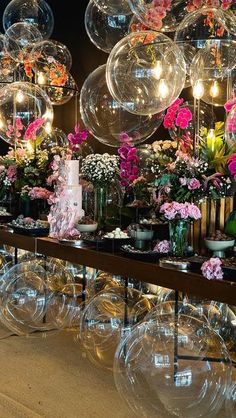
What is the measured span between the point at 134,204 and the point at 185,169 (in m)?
0.69

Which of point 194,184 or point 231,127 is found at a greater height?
point 231,127

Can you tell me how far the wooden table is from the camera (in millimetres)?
2586

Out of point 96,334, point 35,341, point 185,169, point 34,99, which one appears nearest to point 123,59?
point 185,169

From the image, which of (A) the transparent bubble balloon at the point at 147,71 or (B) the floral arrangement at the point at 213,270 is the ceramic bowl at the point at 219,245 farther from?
(A) the transparent bubble balloon at the point at 147,71

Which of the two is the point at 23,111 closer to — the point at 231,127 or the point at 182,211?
the point at 182,211

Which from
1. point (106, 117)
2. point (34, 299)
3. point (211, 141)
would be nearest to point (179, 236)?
point (211, 141)

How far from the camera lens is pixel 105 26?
392cm

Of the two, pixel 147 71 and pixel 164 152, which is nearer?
pixel 147 71

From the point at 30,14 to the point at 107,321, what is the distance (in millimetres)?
2600

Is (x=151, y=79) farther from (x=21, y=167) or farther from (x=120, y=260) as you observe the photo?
(x=21, y=167)

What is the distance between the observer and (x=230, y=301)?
2.52 m

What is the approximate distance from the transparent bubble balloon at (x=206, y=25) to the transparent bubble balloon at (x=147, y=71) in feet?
0.37


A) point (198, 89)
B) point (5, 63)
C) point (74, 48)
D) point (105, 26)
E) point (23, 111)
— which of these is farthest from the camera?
point (74, 48)

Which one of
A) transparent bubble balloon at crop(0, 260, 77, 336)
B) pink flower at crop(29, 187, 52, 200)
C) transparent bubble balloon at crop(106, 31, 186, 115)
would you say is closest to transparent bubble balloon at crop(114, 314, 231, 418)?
transparent bubble balloon at crop(106, 31, 186, 115)
